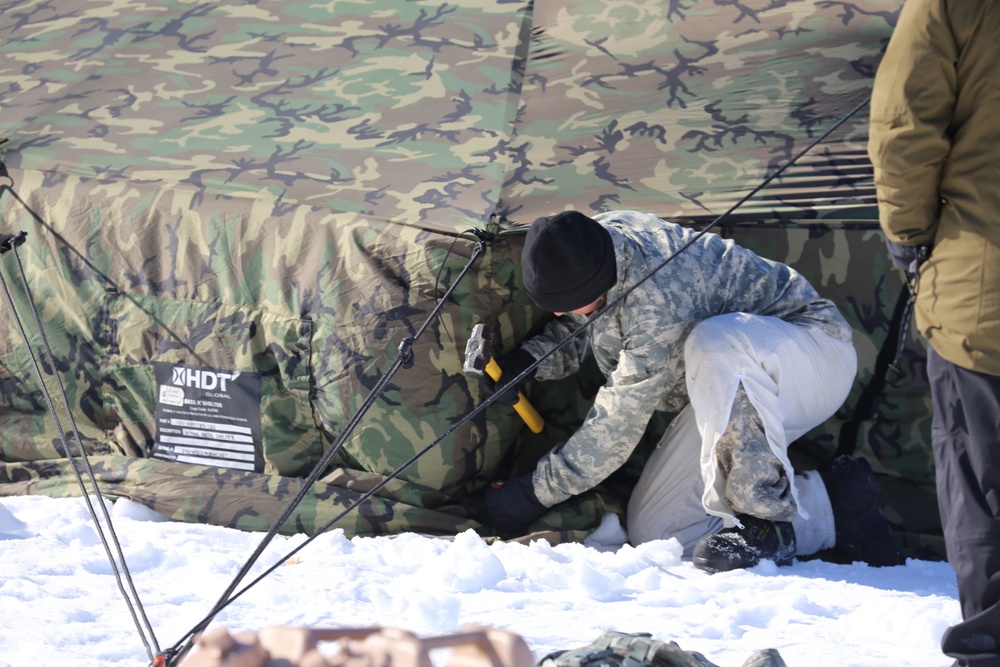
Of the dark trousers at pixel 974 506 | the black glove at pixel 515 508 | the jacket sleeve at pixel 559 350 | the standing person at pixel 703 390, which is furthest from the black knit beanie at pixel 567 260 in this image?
the dark trousers at pixel 974 506

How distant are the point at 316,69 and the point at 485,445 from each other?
52.2 inches

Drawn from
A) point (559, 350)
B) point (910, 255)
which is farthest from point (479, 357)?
point (910, 255)

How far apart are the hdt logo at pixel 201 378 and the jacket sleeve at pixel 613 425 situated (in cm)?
88

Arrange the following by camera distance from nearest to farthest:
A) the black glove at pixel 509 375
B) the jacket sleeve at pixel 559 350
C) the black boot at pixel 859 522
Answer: the black boot at pixel 859 522 < the black glove at pixel 509 375 < the jacket sleeve at pixel 559 350

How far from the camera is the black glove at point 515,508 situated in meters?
2.94

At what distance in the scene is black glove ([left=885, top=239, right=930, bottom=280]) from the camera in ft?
6.22

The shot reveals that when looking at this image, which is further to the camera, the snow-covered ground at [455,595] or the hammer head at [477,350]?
the hammer head at [477,350]

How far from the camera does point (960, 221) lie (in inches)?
71.6

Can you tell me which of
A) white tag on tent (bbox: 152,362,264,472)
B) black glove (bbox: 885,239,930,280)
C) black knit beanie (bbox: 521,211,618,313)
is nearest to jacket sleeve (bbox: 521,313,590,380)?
black knit beanie (bbox: 521,211,618,313)

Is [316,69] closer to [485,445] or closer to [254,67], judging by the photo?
[254,67]

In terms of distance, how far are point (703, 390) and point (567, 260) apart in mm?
447

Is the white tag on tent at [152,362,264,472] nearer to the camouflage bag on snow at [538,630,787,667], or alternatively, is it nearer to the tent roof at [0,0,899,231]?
the tent roof at [0,0,899,231]

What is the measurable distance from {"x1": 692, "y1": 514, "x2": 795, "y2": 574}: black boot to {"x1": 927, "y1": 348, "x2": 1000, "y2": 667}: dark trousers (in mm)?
786

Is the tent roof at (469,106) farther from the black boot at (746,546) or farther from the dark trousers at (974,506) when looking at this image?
the dark trousers at (974,506)
